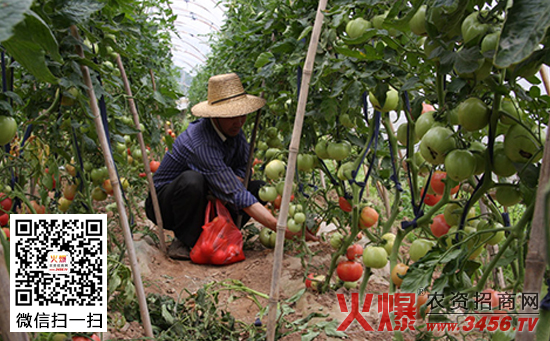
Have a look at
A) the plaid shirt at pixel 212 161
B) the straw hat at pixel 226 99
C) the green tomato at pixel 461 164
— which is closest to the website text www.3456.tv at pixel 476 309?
the green tomato at pixel 461 164

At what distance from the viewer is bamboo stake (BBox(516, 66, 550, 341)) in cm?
48

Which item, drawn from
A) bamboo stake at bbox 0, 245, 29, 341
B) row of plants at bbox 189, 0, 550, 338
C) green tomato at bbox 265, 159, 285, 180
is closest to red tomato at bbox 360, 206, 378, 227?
row of plants at bbox 189, 0, 550, 338

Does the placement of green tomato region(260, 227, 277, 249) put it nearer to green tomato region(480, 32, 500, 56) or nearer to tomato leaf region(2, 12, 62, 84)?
green tomato region(480, 32, 500, 56)

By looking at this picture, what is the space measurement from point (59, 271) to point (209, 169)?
1.49 metres

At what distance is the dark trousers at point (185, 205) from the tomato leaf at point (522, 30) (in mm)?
1997

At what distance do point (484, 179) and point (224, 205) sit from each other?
72.1 inches

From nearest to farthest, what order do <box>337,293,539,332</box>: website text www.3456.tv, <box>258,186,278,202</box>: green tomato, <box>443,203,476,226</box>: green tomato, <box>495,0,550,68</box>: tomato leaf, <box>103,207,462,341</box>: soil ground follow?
<box>495,0,550,68</box>: tomato leaf
<box>337,293,539,332</box>: website text www.3456.tv
<box>443,203,476,226</box>: green tomato
<box>103,207,462,341</box>: soil ground
<box>258,186,278,202</box>: green tomato

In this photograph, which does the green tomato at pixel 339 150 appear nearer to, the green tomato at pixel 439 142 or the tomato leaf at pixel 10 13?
the green tomato at pixel 439 142

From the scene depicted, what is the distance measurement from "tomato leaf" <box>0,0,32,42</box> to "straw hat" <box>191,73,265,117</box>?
6.10ft

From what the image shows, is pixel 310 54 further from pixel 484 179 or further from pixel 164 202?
pixel 164 202

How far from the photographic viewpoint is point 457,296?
→ 2.67 feet

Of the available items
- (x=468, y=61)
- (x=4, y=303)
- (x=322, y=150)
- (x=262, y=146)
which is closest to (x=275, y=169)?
(x=322, y=150)

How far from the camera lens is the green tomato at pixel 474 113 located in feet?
2.45

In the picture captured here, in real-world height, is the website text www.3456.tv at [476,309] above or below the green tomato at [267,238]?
above
